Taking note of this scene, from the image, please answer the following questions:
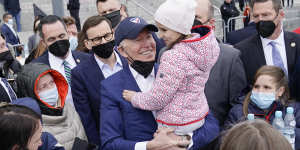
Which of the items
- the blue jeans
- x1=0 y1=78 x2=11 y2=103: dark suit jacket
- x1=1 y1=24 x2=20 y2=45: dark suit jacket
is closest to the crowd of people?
x1=0 y1=78 x2=11 y2=103: dark suit jacket

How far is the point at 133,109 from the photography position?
2.44m

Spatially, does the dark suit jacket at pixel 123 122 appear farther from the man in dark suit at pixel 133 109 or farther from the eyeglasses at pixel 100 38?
the eyeglasses at pixel 100 38

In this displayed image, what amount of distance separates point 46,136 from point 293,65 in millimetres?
2522

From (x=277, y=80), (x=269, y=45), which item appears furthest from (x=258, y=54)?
(x=277, y=80)

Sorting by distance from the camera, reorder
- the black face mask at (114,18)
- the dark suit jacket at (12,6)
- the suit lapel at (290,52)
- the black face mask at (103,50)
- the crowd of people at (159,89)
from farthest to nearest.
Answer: the dark suit jacket at (12,6) < the black face mask at (114,18) < the suit lapel at (290,52) < the black face mask at (103,50) < the crowd of people at (159,89)

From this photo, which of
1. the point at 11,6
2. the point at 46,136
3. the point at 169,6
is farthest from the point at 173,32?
the point at 11,6

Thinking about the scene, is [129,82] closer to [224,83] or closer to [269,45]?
[224,83]

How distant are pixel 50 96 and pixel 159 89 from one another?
115 cm

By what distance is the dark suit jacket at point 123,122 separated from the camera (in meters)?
2.42

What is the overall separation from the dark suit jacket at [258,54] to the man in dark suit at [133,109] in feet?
4.63

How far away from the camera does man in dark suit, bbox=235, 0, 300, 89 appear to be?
3822 millimetres

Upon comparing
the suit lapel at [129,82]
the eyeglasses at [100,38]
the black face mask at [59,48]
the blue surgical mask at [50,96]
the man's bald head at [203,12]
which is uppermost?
the man's bald head at [203,12]

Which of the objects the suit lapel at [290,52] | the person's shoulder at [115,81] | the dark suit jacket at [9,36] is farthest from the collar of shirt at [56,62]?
the dark suit jacket at [9,36]

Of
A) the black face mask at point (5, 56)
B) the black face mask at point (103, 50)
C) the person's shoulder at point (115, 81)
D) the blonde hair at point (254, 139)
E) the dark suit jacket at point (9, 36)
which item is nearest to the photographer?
the blonde hair at point (254, 139)
